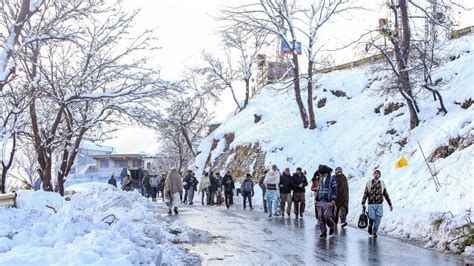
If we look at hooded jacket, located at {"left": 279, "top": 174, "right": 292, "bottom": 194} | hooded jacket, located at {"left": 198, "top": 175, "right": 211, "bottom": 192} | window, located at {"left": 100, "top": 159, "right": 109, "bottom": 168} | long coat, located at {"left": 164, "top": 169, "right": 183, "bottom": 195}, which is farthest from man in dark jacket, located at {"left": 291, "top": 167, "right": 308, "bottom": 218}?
window, located at {"left": 100, "top": 159, "right": 109, "bottom": 168}

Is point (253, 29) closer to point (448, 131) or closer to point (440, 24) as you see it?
point (440, 24)

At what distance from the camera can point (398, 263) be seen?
943 cm

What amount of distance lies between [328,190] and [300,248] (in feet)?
8.02

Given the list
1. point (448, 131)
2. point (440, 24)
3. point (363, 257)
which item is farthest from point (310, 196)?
point (363, 257)

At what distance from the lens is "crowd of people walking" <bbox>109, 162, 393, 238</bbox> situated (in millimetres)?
13203

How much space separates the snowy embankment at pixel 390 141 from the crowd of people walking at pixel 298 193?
1244mm

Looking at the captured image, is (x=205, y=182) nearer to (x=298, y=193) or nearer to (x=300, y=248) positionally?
(x=298, y=193)

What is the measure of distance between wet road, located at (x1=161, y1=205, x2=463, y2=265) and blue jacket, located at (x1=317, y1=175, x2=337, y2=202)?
0.96m

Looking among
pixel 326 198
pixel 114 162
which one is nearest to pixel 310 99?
pixel 326 198

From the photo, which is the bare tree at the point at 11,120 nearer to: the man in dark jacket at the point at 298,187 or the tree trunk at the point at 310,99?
the man in dark jacket at the point at 298,187

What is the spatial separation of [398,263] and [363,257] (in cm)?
78

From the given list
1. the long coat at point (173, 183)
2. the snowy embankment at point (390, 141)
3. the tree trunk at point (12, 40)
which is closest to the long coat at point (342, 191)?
the snowy embankment at point (390, 141)

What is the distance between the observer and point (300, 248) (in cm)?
1116

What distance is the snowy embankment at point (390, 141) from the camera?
14.2m
